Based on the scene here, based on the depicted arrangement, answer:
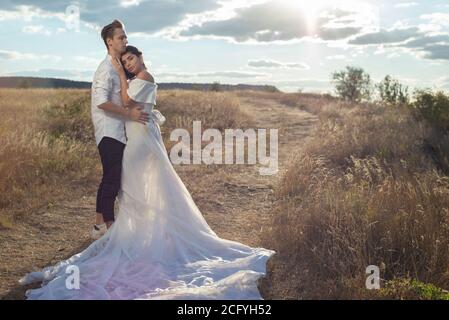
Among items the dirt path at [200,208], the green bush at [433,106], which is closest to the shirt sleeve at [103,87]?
the dirt path at [200,208]

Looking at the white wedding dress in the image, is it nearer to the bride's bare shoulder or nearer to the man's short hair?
the bride's bare shoulder

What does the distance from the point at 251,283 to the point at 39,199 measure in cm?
409

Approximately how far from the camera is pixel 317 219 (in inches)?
214

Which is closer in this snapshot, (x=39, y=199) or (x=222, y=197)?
(x=39, y=199)

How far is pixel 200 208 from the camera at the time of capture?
283 inches

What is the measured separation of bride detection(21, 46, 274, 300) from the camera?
4258mm

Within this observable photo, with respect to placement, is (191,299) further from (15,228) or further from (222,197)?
(222,197)

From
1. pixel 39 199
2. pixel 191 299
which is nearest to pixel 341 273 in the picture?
pixel 191 299

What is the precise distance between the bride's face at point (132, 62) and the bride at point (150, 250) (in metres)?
0.01

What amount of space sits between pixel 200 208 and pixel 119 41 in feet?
9.38

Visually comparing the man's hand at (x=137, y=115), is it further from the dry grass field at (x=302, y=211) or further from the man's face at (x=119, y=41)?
the dry grass field at (x=302, y=211)

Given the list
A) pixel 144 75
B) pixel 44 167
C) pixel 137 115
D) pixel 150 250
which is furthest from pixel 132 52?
pixel 44 167
